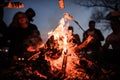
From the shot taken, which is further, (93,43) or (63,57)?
(93,43)

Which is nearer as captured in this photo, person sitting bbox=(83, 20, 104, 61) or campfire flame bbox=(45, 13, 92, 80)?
campfire flame bbox=(45, 13, 92, 80)

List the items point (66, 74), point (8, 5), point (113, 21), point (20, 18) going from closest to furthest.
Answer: point (66, 74)
point (8, 5)
point (20, 18)
point (113, 21)

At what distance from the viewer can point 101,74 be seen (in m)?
5.95

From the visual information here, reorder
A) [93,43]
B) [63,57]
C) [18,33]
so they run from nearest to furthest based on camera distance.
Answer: [63,57] → [18,33] → [93,43]

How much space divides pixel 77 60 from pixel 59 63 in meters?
0.45

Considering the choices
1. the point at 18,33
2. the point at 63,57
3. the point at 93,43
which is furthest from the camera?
the point at 93,43

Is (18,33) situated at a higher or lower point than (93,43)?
higher

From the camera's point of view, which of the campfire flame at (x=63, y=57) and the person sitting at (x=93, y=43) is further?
the person sitting at (x=93, y=43)

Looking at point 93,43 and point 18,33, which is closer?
point 18,33

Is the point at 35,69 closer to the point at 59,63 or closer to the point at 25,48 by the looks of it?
the point at 59,63

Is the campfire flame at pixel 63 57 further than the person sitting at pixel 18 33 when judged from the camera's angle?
No

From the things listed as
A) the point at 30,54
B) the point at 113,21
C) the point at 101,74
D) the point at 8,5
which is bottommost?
the point at 101,74

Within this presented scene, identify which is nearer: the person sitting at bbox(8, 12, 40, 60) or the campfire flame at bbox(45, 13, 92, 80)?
the campfire flame at bbox(45, 13, 92, 80)

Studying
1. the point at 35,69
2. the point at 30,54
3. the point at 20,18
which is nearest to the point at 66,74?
the point at 35,69
